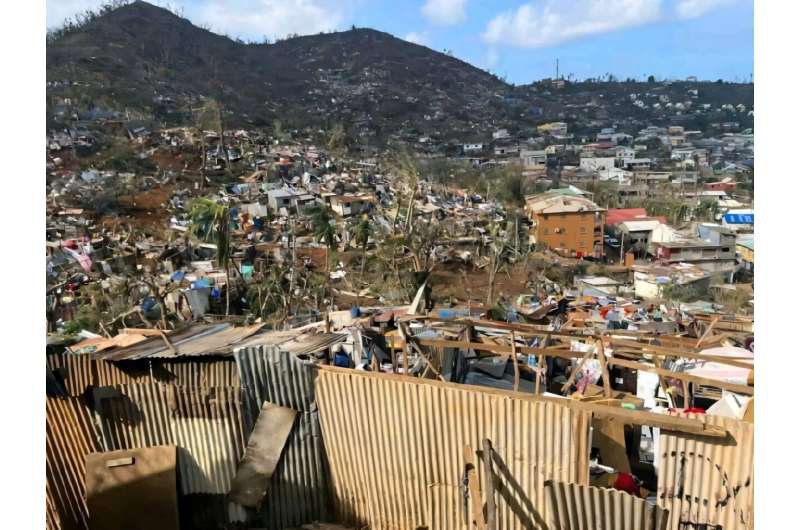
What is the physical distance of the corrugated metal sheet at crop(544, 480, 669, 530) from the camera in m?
2.31

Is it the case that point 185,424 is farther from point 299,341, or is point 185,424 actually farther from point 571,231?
point 571,231

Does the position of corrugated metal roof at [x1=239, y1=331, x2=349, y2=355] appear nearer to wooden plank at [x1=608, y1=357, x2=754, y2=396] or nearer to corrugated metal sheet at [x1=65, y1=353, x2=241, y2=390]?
corrugated metal sheet at [x1=65, y1=353, x2=241, y2=390]

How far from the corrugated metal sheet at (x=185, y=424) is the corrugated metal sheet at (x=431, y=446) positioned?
478mm

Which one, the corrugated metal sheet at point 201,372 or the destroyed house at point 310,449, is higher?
the corrugated metal sheet at point 201,372

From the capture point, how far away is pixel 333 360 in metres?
4.16

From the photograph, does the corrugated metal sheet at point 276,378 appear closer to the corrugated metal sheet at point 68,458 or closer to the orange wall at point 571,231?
the corrugated metal sheet at point 68,458

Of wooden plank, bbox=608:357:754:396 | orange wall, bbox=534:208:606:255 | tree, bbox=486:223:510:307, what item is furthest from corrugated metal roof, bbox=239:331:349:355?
orange wall, bbox=534:208:606:255

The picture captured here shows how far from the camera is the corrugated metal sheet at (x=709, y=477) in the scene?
91.6 inches

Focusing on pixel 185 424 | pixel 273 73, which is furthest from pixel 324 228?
pixel 273 73

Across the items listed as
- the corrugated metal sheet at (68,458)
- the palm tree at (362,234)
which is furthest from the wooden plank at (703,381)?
the palm tree at (362,234)

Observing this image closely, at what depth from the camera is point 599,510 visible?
2359mm

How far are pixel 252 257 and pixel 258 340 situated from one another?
48.7ft

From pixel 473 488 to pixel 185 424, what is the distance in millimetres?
1436
